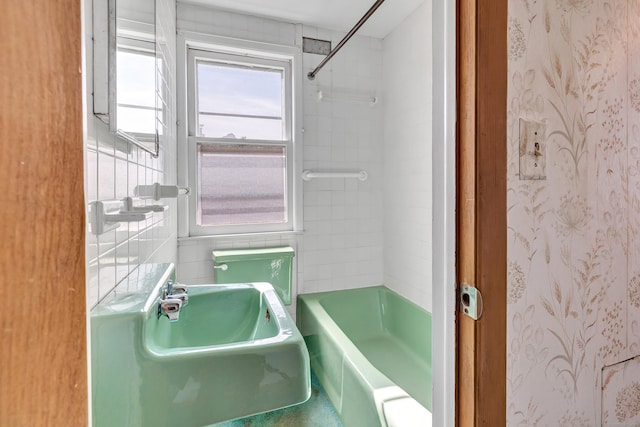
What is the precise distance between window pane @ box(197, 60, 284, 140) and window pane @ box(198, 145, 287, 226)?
0.13 m

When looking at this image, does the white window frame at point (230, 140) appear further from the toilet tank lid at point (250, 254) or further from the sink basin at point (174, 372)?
the sink basin at point (174, 372)

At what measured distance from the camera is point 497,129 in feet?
1.85

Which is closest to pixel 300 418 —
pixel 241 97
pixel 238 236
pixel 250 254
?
pixel 250 254

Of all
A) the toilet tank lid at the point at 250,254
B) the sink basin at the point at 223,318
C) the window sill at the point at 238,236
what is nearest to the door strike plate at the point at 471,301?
the sink basin at the point at 223,318

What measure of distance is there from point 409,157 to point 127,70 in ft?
5.83

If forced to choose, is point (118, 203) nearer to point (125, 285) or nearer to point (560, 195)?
point (125, 285)

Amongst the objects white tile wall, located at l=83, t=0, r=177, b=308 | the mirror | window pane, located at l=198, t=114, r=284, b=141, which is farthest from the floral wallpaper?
window pane, located at l=198, t=114, r=284, b=141

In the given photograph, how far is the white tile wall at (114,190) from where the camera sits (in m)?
0.62

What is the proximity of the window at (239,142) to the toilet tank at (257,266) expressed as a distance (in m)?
0.22

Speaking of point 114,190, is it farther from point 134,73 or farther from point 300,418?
point 300,418

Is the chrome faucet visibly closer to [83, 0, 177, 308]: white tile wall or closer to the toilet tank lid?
[83, 0, 177, 308]: white tile wall

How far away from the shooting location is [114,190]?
2.48ft

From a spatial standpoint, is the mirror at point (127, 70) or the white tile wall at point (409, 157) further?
the white tile wall at point (409, 157)

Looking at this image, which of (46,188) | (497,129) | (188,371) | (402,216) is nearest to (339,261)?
(402,216)
